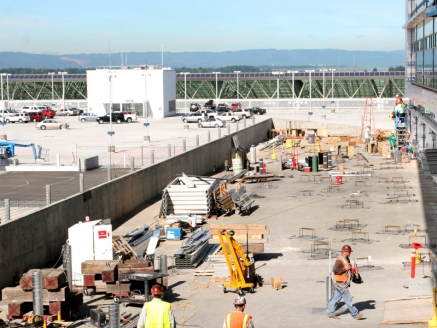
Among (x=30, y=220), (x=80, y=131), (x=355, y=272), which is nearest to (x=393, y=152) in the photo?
(x=80, y=131)

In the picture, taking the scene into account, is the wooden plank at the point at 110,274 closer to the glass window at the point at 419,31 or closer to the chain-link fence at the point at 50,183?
the chain-link fence at the point at 50,183

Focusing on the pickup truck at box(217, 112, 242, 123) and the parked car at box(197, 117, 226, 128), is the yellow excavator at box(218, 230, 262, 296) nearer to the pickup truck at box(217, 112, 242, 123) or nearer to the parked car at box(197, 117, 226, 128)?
the parked car at box(197, 117, 226, 128)

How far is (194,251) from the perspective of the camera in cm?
2358

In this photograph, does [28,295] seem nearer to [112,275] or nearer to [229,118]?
[112,275]

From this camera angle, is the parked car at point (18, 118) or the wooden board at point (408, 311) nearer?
the wooden board at point (408, 311)

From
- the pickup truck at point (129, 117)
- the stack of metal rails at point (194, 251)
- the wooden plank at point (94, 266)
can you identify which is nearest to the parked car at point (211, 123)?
the pickup truck at point (129, 117)

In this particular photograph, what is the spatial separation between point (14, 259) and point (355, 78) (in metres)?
97.5

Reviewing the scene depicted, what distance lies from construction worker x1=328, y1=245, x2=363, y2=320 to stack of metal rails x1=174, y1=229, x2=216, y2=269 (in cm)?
636

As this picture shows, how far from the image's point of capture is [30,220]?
23031 mm

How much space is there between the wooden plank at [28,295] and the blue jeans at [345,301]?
541cm

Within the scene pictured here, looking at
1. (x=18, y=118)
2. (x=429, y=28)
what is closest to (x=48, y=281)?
(x=429, y=28)

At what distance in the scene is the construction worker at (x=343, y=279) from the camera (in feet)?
54.5

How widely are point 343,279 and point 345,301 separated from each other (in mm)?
585

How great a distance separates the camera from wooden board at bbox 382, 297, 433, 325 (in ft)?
54.5
